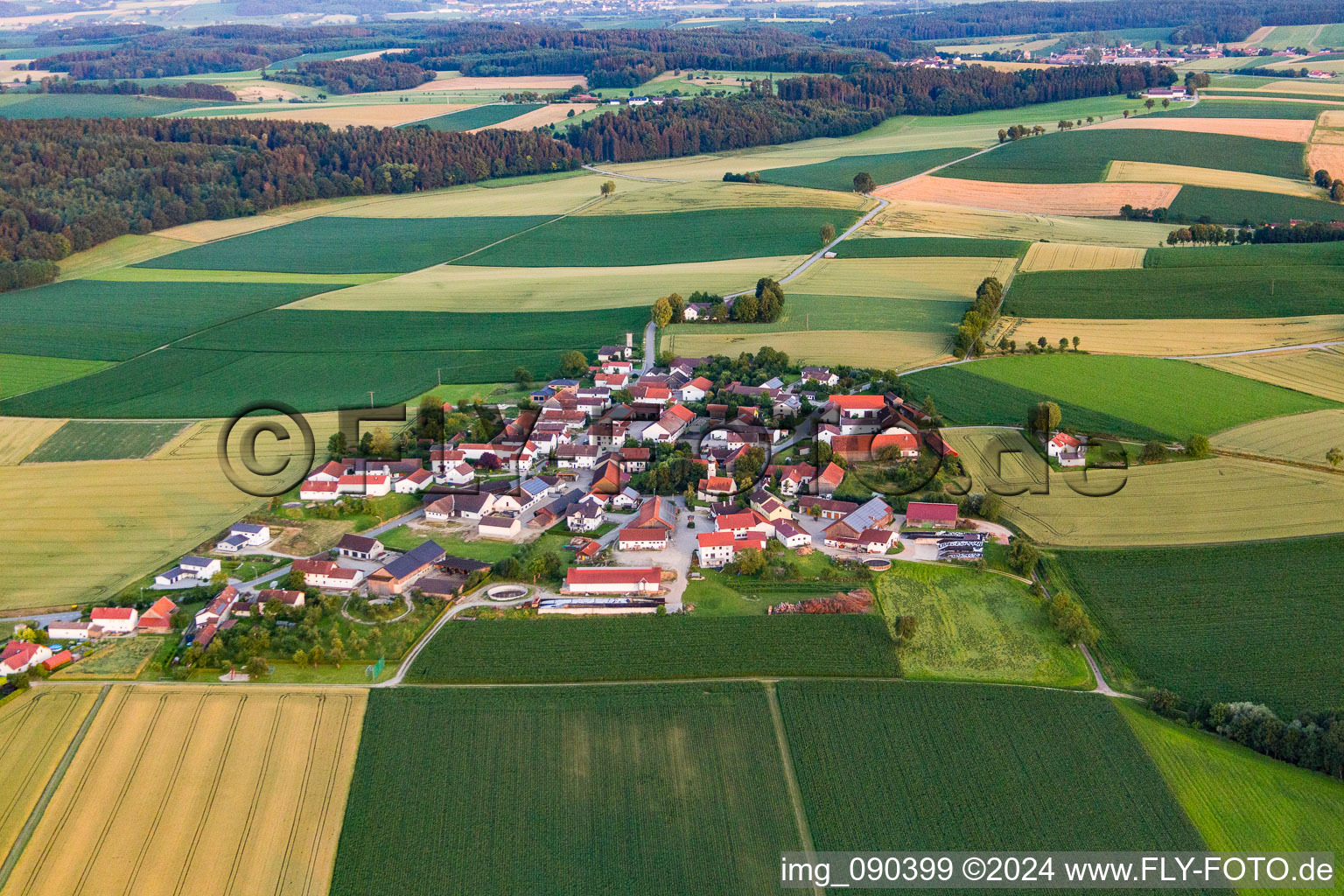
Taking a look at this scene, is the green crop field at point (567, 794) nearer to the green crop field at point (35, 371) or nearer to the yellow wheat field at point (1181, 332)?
the yellow wheat field at point (1181, 332)

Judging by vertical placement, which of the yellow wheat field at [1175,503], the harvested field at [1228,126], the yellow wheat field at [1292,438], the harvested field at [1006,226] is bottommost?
the yellow wheat field at [1175,503]

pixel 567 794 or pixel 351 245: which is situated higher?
pixel 351 245

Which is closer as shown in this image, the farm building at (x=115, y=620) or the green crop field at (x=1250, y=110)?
the farm building at (x=115, y=620)

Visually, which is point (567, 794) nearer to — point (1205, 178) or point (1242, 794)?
point (1242, 794)

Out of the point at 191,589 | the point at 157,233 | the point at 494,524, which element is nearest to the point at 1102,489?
the point at 494,524

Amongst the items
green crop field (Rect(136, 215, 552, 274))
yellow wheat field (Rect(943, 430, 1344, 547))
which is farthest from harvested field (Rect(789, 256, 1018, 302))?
green crop field (Rect(136, 215, 552, 274))

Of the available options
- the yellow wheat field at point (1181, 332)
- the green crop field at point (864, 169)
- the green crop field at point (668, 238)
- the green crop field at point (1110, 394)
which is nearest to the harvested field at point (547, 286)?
the green crop field at point (668, 238)

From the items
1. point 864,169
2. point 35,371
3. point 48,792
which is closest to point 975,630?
point 48,792

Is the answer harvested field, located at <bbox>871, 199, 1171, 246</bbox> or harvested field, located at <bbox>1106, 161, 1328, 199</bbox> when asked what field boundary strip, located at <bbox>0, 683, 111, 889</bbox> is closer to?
harvested field, located at <bbox>871, 199, 1171, 246</bbox>
